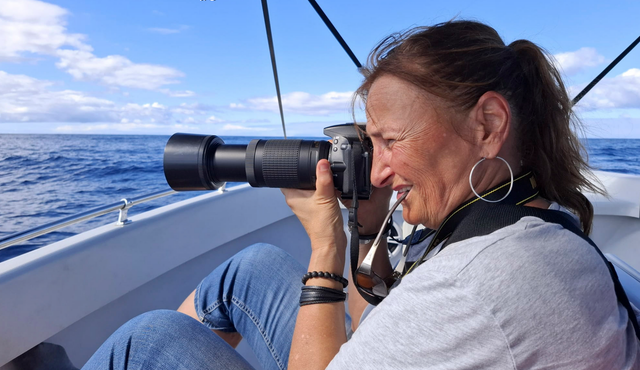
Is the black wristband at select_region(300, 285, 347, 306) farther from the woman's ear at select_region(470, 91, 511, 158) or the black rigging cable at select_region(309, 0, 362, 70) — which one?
the black rigging cable at select_region(309, 0, 362, 70)

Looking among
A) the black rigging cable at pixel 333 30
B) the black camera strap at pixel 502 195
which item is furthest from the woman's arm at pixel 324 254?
the black rigging cable at pixel 333 30

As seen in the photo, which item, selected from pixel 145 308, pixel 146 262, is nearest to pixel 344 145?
pixel 146 262

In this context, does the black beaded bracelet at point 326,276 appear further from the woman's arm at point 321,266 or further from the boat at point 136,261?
the boat at point 136,261

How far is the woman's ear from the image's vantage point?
53cm

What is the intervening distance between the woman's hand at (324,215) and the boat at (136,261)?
1.53 feet

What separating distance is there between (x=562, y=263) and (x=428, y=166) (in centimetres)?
22

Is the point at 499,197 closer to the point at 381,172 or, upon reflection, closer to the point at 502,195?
the point at 502,195

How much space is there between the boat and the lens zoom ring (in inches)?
19.6

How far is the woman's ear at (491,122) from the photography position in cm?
53

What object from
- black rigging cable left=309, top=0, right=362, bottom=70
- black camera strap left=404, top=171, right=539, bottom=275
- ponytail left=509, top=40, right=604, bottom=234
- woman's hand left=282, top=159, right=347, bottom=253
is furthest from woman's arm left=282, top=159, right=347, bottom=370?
black rigging cable left=309, top=0, right=362, bottom=70

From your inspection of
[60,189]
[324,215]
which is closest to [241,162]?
[324,215]

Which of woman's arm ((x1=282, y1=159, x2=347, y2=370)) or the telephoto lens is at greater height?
the telephoto lens

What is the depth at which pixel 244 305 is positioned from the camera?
2.80 ft

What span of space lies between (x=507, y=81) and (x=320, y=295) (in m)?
0.43
